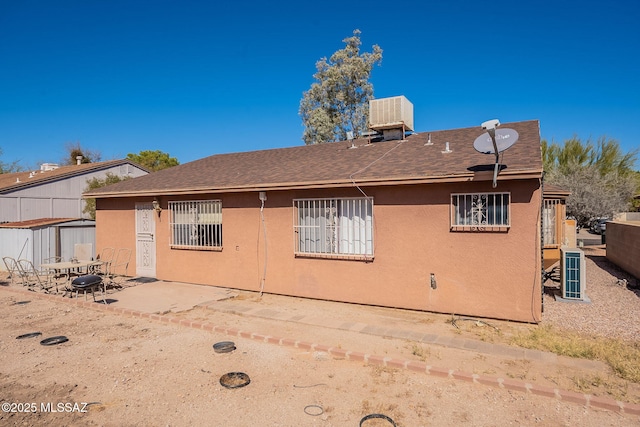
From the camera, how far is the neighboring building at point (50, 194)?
64.9 feet

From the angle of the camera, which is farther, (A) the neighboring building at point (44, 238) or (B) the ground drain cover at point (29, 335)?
(A) the neighboring building at point (44, 238)

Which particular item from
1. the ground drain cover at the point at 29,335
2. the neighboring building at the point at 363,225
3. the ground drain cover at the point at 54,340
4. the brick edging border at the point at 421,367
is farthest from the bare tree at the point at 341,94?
the ground drain cover at the point at 54,340

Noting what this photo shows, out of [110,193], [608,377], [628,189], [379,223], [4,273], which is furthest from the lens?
[628,189]

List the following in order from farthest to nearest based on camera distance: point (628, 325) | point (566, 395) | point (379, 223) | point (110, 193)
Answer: point (110, 193) < point (379, 223) < point (628, 325) < point (566, 395)

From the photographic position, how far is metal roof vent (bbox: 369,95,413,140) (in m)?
12.0

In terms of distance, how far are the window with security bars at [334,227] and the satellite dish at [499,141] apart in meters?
2.50

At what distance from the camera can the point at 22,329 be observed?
23.9 feet

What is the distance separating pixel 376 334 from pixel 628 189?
76.1 ft

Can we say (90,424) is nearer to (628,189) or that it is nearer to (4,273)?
(4,273)

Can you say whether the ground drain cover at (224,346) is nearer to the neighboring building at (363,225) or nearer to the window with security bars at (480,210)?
the neighboring building at (363,225)

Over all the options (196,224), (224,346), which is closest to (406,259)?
(224,346)

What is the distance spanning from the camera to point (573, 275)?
29.5ft

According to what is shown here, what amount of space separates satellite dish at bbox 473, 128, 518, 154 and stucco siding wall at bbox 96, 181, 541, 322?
66 cm

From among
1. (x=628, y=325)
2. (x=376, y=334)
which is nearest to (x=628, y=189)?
(x=628, y=325)
